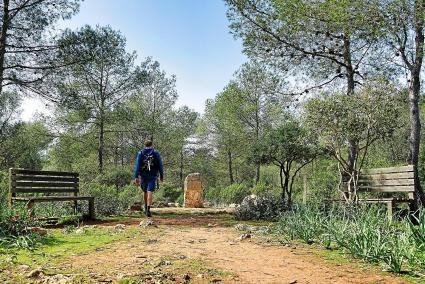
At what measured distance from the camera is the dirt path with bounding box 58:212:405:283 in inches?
Answer: 137

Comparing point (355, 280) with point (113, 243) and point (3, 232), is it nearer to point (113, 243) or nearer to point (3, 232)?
point (113, 243)


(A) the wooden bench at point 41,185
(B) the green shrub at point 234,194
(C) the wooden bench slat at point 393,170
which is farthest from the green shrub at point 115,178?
(C) the wooden bench slat at point 393,170

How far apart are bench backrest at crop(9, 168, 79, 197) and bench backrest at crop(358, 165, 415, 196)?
7163 mm

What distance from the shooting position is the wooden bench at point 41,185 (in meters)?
8.28

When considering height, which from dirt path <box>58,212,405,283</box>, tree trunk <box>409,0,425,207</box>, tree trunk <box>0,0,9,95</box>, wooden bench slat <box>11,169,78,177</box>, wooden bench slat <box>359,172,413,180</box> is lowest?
dirt path <box>58,212,405,283</box>

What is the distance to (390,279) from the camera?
11.5 feet

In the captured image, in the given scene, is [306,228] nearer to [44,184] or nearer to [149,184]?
[149,184]

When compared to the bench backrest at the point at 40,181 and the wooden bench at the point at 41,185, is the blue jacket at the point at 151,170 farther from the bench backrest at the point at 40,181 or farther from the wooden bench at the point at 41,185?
the bench backrest at the point at 40,181

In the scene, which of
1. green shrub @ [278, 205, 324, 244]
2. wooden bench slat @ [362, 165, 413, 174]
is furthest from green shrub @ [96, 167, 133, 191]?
green shrub @ [278, 205, 324, 244]

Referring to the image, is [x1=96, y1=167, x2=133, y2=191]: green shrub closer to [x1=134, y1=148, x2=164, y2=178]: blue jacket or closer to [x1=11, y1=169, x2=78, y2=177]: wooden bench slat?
[x1=11, y1=169, x2=78, y2=177]: wooden bench slat

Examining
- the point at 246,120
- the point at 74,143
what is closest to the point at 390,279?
the point at 74,143

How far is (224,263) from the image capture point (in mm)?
4020

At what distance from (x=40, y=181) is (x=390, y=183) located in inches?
307

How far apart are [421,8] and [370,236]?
286 inches
